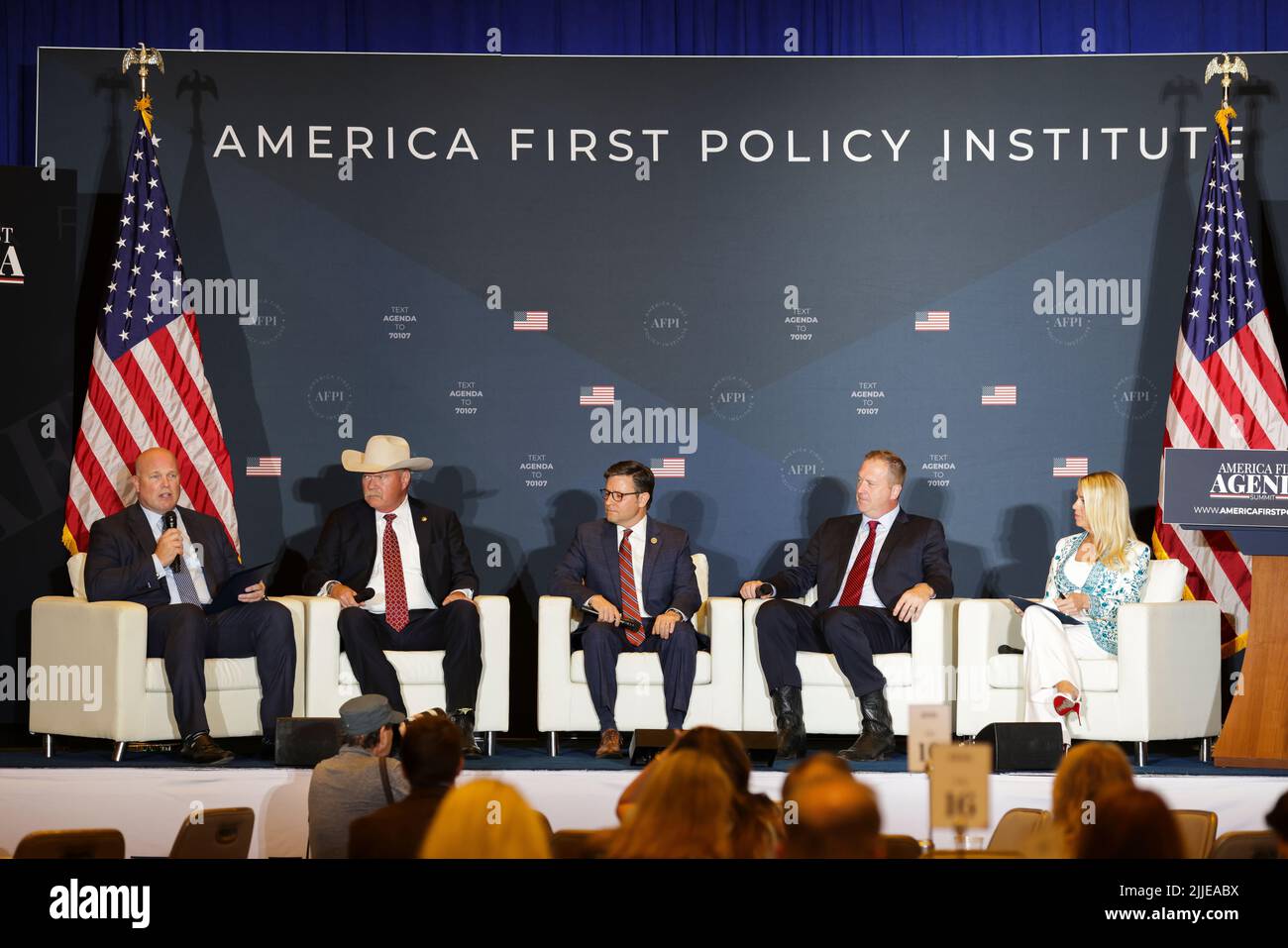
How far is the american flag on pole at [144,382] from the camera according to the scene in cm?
611

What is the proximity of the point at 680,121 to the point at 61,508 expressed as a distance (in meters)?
3.23

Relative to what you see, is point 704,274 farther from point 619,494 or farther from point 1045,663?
point 1045,663

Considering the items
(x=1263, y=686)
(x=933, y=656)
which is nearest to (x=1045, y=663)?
(x=933, y=656)

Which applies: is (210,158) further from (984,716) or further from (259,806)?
(984,716)

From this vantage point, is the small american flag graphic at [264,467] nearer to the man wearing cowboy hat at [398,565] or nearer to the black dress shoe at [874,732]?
the man wearing cowboy hat at [398,565]

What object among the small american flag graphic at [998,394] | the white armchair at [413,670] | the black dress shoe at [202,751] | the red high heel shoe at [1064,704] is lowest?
the black dress shoe at [202,751]

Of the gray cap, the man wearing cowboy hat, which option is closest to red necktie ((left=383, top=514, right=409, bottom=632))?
the man wearing cowboy hat

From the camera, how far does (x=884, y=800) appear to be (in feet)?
A: 12.5

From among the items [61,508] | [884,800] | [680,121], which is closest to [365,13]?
[680,121]

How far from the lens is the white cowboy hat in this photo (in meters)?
5.93

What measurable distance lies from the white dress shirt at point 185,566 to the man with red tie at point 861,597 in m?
2.10

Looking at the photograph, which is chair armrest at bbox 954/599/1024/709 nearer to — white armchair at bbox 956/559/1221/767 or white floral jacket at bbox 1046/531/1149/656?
white armchair at bbox 956/559/1221/767

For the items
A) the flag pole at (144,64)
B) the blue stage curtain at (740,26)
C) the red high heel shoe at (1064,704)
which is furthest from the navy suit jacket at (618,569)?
the flag pole at (144,64)

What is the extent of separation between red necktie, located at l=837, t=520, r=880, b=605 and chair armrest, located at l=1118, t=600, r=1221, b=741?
3.23ft
